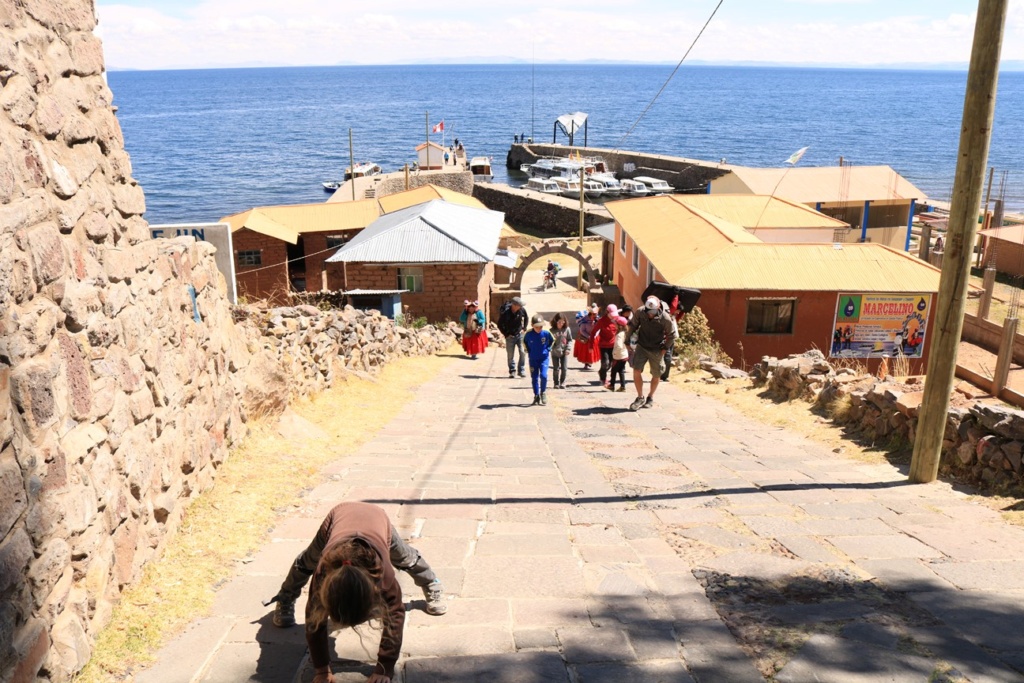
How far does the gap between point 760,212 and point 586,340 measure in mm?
13146

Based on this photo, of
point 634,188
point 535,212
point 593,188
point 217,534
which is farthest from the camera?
point 634,188

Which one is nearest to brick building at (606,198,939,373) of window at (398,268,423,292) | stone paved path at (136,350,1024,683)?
window at (398,268,423,292)

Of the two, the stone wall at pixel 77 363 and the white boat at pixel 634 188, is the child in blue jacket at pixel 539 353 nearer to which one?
the stone wall at pixel 77 363

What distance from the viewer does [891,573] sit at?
497 centimetres

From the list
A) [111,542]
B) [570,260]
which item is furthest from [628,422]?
[570,260]

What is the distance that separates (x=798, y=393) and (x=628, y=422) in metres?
2.71

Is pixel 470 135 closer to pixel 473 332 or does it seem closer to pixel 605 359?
pixel 473 332

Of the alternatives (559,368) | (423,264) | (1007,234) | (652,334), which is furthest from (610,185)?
(652,334)

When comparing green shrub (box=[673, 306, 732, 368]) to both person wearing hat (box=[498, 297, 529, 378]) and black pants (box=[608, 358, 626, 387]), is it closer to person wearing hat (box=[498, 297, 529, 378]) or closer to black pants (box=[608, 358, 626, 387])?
black pants (box=[608, 358, 626, 387])

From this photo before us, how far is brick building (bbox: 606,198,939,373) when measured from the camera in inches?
703

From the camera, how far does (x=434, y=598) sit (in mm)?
4398

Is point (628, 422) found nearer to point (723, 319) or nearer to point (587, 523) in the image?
point (587, 523)

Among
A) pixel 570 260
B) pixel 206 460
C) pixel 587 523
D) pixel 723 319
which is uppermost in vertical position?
pixel 206 460

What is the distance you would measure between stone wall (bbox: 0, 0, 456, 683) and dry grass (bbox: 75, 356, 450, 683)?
12 centimetres
